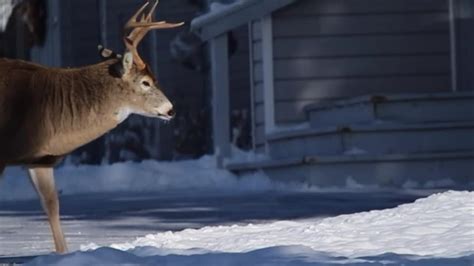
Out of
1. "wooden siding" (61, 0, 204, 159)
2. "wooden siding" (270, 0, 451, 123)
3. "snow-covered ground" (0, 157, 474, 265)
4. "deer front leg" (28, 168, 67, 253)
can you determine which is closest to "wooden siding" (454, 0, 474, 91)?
"wooden siding" (270, 0, 451, 123)

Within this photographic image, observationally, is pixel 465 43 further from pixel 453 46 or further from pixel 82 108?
pixel 82 108

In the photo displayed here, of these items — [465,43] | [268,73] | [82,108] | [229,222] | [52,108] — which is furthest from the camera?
[268,73]

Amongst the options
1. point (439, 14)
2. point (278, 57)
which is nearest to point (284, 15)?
point (278, 57)

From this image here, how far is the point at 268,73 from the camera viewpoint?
69.6ft

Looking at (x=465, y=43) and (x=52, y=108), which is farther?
(x=465, y=43)

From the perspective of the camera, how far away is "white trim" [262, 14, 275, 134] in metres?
21.1

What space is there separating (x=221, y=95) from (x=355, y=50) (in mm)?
2343

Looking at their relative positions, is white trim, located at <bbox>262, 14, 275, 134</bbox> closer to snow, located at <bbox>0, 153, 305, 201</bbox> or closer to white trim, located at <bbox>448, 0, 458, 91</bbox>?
snow, located at <bbox>0, 153, 305, 201</bbox>

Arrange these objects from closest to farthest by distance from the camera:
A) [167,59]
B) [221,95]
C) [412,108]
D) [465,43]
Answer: [412,108] → [465,43] → [221,95] → [167,59]

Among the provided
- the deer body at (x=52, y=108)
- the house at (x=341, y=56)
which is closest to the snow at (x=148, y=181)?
the house at (x=341, y=56)

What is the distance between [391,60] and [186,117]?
8.13 metres

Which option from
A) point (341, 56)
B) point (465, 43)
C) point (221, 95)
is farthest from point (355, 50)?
point (221, 95)

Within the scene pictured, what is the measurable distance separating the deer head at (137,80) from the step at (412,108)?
7415 millimetres

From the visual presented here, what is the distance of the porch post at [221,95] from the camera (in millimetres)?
22516
